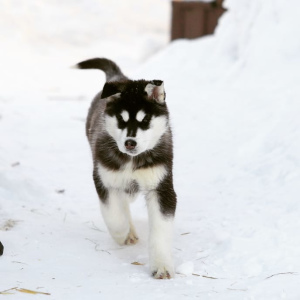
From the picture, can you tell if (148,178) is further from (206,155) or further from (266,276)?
(206,155)

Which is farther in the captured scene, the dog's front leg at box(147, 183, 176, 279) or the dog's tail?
the dog's tail

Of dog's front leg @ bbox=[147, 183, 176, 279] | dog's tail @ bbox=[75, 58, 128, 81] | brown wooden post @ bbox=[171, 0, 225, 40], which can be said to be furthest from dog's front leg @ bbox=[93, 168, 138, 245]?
brown wooden post @ bbox=[171, 0, 225, 40]

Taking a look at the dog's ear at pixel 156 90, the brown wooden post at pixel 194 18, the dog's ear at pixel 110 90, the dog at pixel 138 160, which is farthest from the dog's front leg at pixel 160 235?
the brown wooden post at pixel 194 18

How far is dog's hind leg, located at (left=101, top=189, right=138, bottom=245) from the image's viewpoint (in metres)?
4.40

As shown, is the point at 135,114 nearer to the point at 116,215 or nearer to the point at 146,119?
the point at 146,119

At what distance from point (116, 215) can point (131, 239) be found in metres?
0.47

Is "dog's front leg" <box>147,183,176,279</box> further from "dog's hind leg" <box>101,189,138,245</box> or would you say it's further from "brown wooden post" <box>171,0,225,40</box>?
"brown wooden post" <box>171,0,225,40</box>

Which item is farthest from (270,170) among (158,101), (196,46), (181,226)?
(196,46)

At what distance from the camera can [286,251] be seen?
4.16 m

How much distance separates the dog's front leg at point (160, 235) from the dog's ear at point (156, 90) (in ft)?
2.37

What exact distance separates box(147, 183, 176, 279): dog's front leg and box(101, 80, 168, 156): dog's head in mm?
422

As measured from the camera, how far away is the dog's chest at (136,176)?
4207mm

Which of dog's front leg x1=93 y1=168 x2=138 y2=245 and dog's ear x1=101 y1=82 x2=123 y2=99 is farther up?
dog's ear x1=101 y1=82 x2=123 y2=99

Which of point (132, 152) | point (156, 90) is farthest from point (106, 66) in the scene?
point (132, 152)
